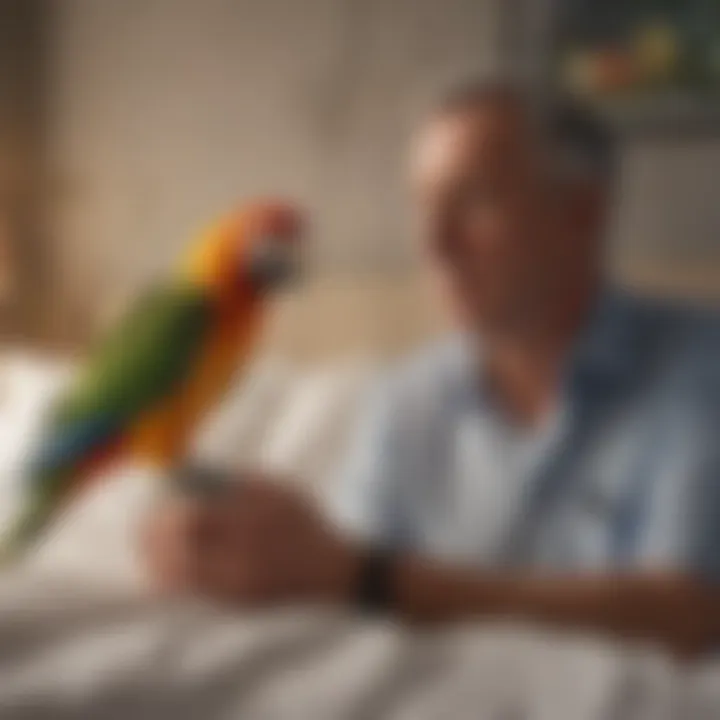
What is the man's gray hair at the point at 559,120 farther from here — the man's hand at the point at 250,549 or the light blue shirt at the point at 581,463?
the man's hand at the point at 250,549

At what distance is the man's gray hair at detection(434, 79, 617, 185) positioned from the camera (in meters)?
0.42

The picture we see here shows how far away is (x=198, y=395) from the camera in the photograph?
41 centimetres

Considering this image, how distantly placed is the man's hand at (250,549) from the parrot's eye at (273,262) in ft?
0.25

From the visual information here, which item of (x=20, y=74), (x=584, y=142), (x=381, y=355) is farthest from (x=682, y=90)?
(x=20, y=74)

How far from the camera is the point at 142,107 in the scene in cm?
44

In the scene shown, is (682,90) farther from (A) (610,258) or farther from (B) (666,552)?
(B) (666,552)

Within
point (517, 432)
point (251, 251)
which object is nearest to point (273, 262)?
point (251, 251)

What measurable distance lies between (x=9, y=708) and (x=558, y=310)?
240 millimetres

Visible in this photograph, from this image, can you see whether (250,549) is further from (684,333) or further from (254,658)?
(684,333)

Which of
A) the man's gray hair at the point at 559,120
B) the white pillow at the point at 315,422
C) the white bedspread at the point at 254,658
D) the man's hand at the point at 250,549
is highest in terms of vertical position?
the man's gray hair at the point at 559,120

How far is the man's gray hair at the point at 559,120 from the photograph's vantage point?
418mm

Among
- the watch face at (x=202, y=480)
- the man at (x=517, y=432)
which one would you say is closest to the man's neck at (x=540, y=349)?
the man at (x=517, y=432)

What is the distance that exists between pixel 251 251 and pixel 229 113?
0.21 feet

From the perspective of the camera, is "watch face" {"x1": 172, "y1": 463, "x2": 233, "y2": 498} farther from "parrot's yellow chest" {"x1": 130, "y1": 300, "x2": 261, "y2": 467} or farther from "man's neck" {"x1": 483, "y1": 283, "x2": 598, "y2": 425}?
"man's neck" {"x1": 483, "y1": 283, "x2": 598, "y2": 425}
